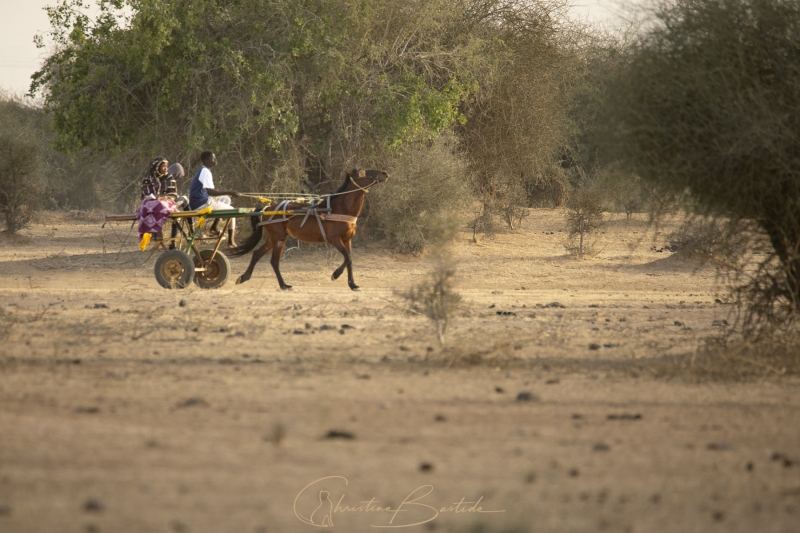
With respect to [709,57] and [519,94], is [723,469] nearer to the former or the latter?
[709,57]

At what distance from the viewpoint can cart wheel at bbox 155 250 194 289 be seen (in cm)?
1263

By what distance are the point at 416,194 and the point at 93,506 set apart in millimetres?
16357

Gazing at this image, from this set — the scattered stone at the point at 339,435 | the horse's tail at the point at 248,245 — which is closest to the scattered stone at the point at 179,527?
the scattered stone at the point at 339,435

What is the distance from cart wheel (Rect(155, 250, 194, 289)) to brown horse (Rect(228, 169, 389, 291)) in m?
1.22

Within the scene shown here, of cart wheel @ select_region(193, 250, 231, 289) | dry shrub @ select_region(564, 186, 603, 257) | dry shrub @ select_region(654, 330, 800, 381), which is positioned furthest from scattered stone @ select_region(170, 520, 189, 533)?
dry shrub @ select_region(564, 186, 603, 257)

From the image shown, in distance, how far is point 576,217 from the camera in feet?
72.5

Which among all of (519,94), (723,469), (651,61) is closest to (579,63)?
(519,94)

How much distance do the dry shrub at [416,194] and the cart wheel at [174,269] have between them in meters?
7.61

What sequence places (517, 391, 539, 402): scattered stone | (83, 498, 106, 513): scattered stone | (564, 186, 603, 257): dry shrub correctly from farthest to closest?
1. (564, 186, 603, 257): dry shrub
2. (517, 391, 539, 402): scattered stone
3. (83, 498, 106, 513): scattered stone

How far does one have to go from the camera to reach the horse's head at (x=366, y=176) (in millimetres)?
13625

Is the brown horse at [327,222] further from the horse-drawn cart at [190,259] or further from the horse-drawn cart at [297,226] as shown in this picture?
the horse-drawn cart at [190,259]

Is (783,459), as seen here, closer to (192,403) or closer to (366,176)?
(192,403)

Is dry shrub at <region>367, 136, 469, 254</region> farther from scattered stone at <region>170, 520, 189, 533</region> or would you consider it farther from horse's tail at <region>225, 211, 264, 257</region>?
scattered stone at <region>170, 520, 189, 533</region>

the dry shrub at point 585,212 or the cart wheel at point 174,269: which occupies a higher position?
the dry shrub at point 585,212
